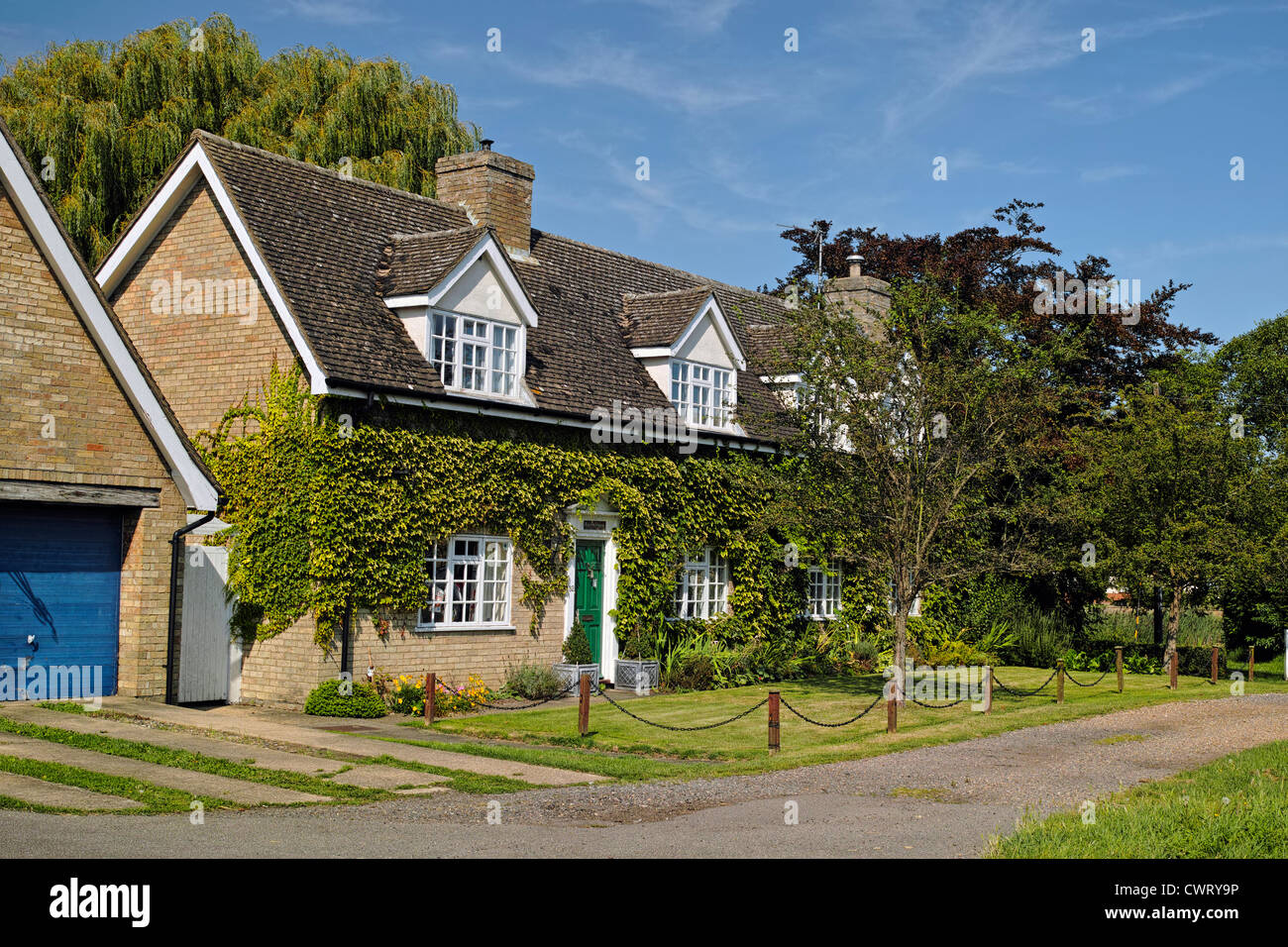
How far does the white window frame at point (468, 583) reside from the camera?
1898 cm

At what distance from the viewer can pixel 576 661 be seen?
20500 mm

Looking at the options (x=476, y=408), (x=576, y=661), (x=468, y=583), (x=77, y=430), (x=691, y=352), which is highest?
(x=691, y=352)

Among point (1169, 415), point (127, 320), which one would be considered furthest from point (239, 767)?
point (1169, 415)

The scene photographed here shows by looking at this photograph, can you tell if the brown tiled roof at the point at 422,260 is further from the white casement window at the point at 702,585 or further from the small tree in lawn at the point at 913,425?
the white casement window at the point at 702,585

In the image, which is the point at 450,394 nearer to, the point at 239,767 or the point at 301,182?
the point at 301,182

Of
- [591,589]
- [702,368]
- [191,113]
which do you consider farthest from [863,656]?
[191,113]

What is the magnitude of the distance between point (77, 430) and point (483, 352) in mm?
6439

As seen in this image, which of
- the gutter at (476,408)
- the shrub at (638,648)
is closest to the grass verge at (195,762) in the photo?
the gutter at (476,408)

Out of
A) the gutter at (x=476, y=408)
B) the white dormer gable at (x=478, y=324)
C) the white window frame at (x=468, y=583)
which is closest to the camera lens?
the gutter at (x=476, y=408)

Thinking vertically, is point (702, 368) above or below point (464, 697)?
above

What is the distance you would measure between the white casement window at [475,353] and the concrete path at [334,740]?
18.8 feet

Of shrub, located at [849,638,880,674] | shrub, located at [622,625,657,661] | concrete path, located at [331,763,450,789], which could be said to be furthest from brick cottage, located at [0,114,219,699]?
shrub, located at [849,638,880,674]

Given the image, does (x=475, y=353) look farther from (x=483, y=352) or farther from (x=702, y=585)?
(x=702, y=585)
